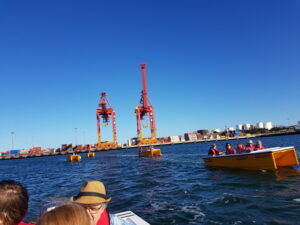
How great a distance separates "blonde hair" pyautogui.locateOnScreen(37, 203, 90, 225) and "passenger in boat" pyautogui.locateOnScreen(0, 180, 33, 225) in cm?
38

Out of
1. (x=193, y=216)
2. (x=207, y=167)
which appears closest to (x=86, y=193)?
(x=193, y=216)

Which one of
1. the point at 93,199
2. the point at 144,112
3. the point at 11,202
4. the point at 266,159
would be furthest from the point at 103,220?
the point at 144,112

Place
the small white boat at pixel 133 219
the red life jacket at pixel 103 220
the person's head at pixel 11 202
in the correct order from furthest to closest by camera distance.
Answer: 1. the small white boat at pixel 133 219
2. the red life jacket at pixel 103 220
3. the person's head at pixel 11 202

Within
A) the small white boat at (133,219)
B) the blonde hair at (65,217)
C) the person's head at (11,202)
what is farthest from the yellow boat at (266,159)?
the person's head at (11,202)

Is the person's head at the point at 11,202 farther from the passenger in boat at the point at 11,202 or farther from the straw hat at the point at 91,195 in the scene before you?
the straw hat at the point at 91,195

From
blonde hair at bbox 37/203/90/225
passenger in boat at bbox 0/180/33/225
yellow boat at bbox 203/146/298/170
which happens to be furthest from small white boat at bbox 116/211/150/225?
yellow boat at bbox 203/146/298/170

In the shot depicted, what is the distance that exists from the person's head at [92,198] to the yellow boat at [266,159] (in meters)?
10.6

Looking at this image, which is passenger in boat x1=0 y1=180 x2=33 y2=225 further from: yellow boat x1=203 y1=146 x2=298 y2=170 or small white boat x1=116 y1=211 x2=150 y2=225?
yellow boat x1=203 y1=146 x2=298 y2=170

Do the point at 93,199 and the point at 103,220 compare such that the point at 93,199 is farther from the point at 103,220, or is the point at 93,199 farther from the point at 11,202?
the point at 11,202

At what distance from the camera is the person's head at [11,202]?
57.4 inches

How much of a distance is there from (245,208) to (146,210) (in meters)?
2.91

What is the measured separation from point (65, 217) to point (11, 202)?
0.51 metres

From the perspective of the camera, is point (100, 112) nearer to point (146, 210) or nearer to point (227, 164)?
point (227, 164)

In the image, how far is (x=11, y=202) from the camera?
4.83ft
